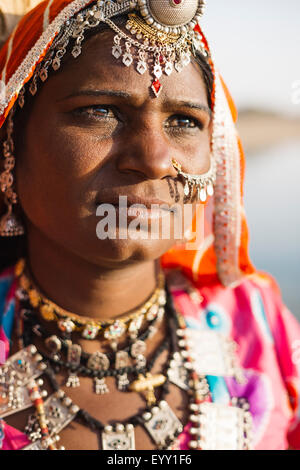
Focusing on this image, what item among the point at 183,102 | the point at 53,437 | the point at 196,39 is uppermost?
the point at 196,39

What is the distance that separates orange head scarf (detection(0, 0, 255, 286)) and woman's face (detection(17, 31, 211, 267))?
89mm

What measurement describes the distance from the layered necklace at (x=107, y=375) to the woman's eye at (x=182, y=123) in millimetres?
597

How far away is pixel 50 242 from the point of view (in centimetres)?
158

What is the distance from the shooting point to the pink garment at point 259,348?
5.38 ft

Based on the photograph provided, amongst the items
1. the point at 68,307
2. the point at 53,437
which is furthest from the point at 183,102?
the point at 53,437

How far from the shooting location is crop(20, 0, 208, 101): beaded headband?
1.33 m

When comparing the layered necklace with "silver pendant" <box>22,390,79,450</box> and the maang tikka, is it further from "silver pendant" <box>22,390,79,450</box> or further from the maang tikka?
the maang tikka

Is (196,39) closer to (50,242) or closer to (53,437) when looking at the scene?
(50,242)

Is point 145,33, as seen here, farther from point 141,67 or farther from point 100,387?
point 100,387

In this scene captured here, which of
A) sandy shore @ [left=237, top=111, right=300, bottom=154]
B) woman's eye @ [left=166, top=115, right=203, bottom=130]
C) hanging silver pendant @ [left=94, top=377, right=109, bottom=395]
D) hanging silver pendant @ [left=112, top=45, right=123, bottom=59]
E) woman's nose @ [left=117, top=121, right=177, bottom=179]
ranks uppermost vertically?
sandy shore @ [left=237, top=111, right=300, bottom=154]

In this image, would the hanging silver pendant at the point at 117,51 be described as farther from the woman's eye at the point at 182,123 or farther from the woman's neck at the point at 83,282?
the woman's neck at the point at 83,282

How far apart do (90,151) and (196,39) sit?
465mm

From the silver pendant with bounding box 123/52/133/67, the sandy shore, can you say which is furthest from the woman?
the sandy shore

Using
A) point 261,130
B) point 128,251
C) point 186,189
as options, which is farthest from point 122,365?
point 261,130
